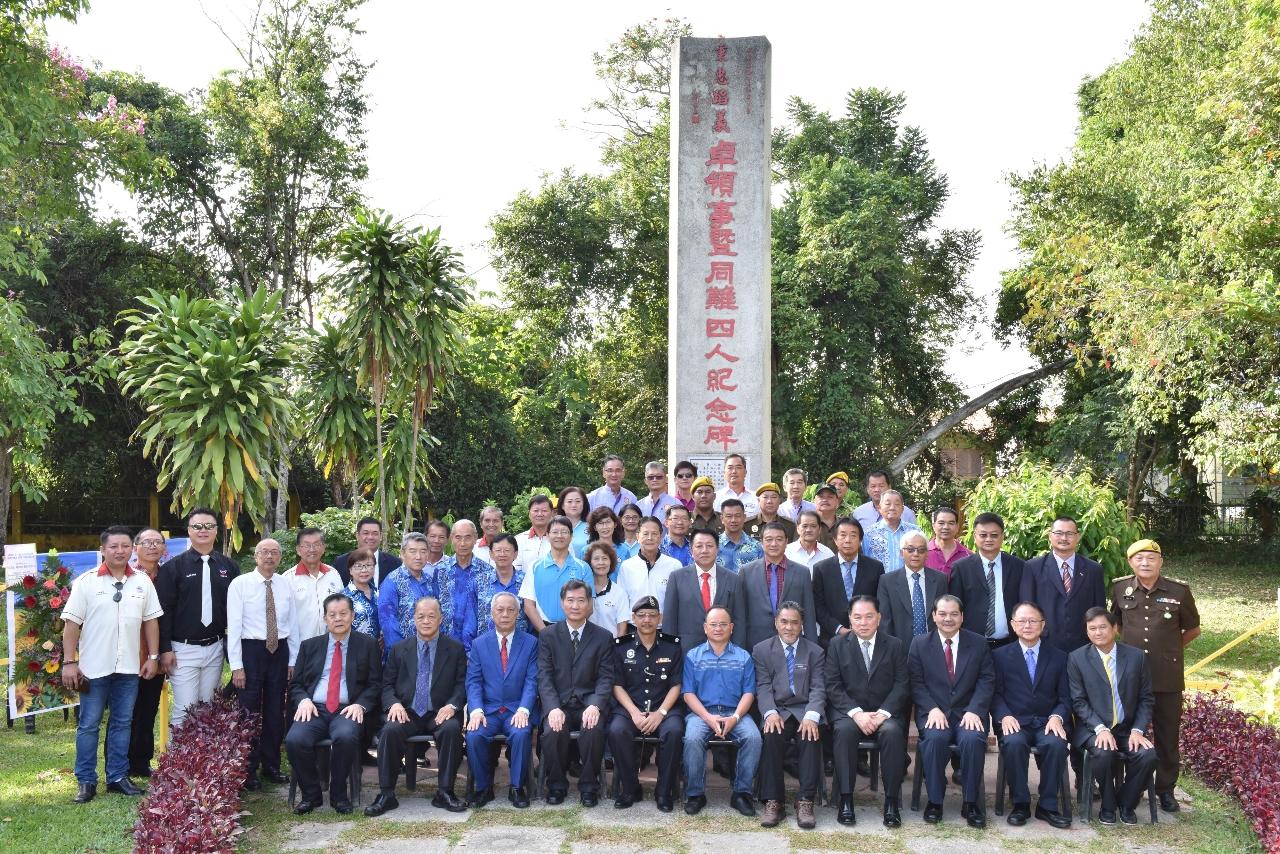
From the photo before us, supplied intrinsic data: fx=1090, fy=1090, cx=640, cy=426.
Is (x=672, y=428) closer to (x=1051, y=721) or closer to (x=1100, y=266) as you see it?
(x=1051, y=721)

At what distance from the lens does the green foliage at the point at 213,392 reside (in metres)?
8.49

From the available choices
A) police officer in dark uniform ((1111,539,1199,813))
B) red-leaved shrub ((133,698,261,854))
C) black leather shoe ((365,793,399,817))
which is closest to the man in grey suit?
police officer in dark uniform ((1111,539,1199,813))

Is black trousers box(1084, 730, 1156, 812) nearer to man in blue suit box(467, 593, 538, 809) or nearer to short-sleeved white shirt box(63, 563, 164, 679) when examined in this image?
man in blue suit box(467, 593, 538, 809)

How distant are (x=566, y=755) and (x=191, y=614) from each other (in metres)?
2.26

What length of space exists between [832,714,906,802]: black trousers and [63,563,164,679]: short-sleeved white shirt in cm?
379

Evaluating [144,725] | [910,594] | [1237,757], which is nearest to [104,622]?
[144,725]

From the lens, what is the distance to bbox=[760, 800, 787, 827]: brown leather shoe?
5.46 metres

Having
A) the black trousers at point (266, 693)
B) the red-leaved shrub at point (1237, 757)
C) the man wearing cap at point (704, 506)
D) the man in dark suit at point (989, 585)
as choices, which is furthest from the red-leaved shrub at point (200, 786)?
the red-leaved shrub at point (1237, 757)

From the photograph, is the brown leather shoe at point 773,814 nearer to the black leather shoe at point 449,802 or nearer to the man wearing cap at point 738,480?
the black leather shoe at point 449,802

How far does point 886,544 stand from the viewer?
702 centimetres

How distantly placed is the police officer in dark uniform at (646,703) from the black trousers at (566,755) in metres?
0.08

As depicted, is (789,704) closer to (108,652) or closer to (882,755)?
(882,755)

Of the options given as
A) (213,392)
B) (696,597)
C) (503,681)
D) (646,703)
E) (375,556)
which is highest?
(213,392)

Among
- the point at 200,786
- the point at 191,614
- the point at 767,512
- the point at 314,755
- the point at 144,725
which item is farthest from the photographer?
the point at 767,512
